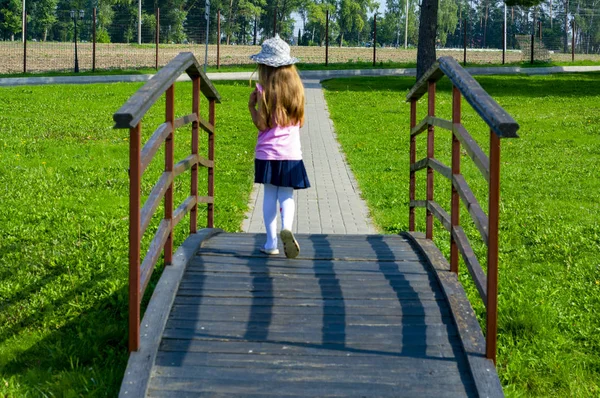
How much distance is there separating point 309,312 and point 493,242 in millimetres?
1142

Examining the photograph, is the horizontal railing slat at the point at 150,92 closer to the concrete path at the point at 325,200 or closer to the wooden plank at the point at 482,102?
the wooden plank at the point at 482,102

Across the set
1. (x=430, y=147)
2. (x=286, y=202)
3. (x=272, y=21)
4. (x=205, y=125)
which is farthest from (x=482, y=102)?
(x=272, y=21)

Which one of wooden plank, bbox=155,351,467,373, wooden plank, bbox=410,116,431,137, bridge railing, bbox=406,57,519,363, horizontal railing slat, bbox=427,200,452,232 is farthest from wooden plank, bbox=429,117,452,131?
wooden plank, bbox=155,351,467,373

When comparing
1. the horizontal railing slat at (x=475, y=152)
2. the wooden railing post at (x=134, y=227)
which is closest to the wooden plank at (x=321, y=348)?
the wooden railing post at (x=134, y=227)

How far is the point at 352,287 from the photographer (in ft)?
17.4

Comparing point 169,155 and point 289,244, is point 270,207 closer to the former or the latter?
point 289,244

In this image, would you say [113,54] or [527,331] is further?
[113,54]

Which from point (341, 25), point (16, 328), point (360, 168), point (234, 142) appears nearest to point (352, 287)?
point (16, 328)

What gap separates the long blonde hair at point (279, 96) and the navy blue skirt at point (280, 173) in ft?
0.80

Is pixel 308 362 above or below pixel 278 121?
below

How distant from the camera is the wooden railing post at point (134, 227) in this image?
415 cm

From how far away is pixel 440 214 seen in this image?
5773mm

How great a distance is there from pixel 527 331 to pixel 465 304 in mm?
916

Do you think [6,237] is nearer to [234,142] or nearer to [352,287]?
[352,287]
